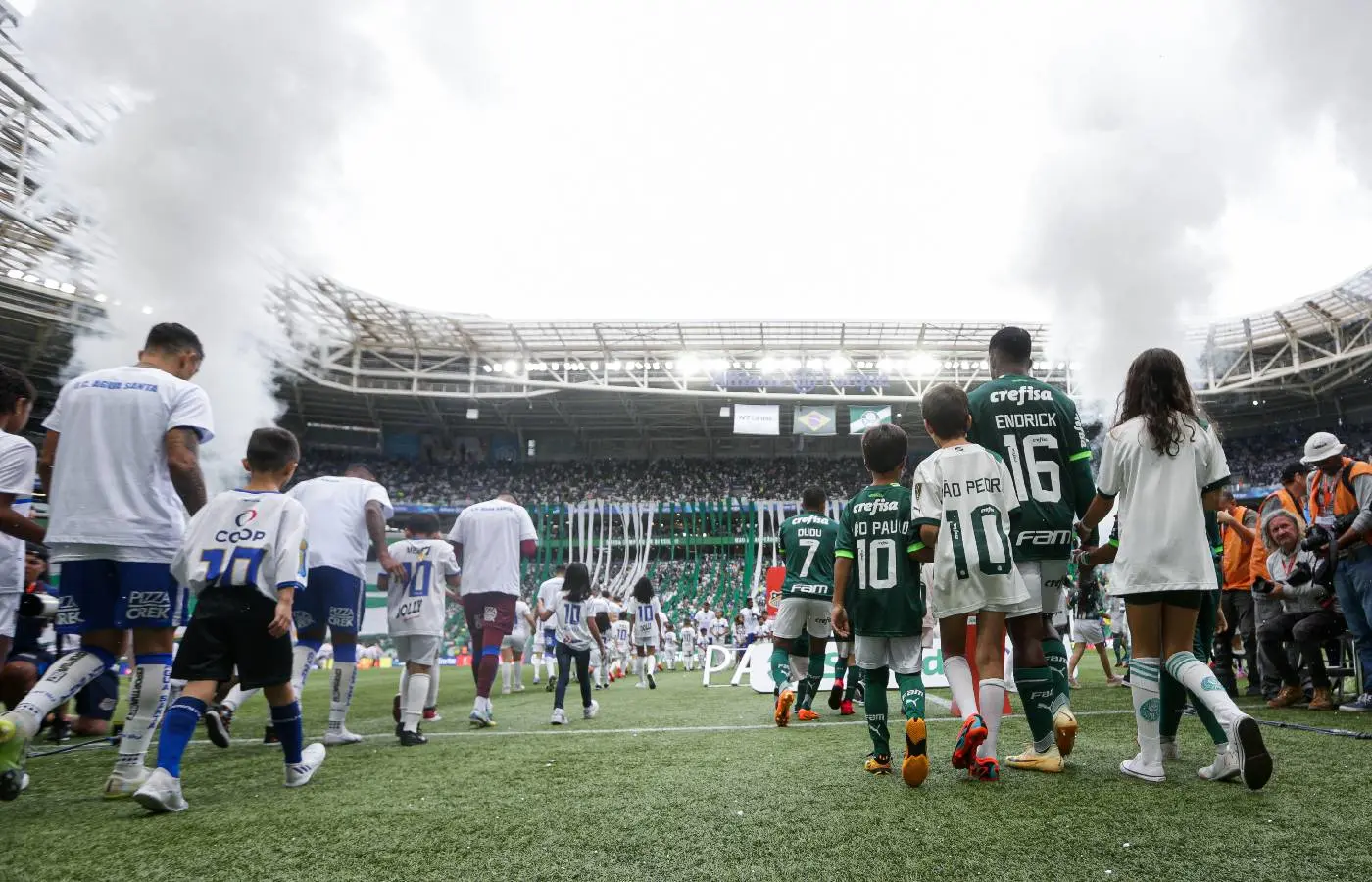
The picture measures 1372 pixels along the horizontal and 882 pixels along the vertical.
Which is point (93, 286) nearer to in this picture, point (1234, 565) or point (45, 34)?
point (45, 34)

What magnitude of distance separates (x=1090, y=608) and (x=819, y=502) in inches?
186

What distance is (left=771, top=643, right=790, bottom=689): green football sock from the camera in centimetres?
603

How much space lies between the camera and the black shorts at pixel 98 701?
611 centimetres

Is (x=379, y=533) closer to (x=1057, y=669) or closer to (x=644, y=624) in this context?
(x=1057, y=669)

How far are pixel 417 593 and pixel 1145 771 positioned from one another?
4.56 meters

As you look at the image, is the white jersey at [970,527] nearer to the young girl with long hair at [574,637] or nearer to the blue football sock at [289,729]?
the blue football sock at [289,729]

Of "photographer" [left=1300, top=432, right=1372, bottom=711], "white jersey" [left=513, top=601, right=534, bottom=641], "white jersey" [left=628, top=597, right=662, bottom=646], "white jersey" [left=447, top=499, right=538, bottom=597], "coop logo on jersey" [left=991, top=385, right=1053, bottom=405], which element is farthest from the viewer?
"white jersey" [left=628, top=597, right=662, bottom=646]

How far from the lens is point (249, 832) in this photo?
101 inches

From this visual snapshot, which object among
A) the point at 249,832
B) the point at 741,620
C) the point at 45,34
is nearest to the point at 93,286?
the point at 45,34

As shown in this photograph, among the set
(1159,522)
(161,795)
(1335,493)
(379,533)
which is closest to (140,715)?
(161,795)

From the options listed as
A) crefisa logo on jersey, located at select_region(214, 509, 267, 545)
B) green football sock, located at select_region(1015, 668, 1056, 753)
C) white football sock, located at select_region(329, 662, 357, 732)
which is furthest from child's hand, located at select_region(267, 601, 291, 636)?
green football sock, located at select_region(1015, 668, 1056, 753)

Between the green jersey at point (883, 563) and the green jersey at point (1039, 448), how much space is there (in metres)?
0.49

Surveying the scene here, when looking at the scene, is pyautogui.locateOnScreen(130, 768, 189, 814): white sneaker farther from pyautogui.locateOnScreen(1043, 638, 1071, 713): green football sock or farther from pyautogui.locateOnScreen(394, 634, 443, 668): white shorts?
pyautogui.locateOnScreen(1043, 638, 1071, 713): green football sock

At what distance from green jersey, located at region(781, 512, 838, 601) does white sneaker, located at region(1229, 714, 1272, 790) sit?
3455 mm
